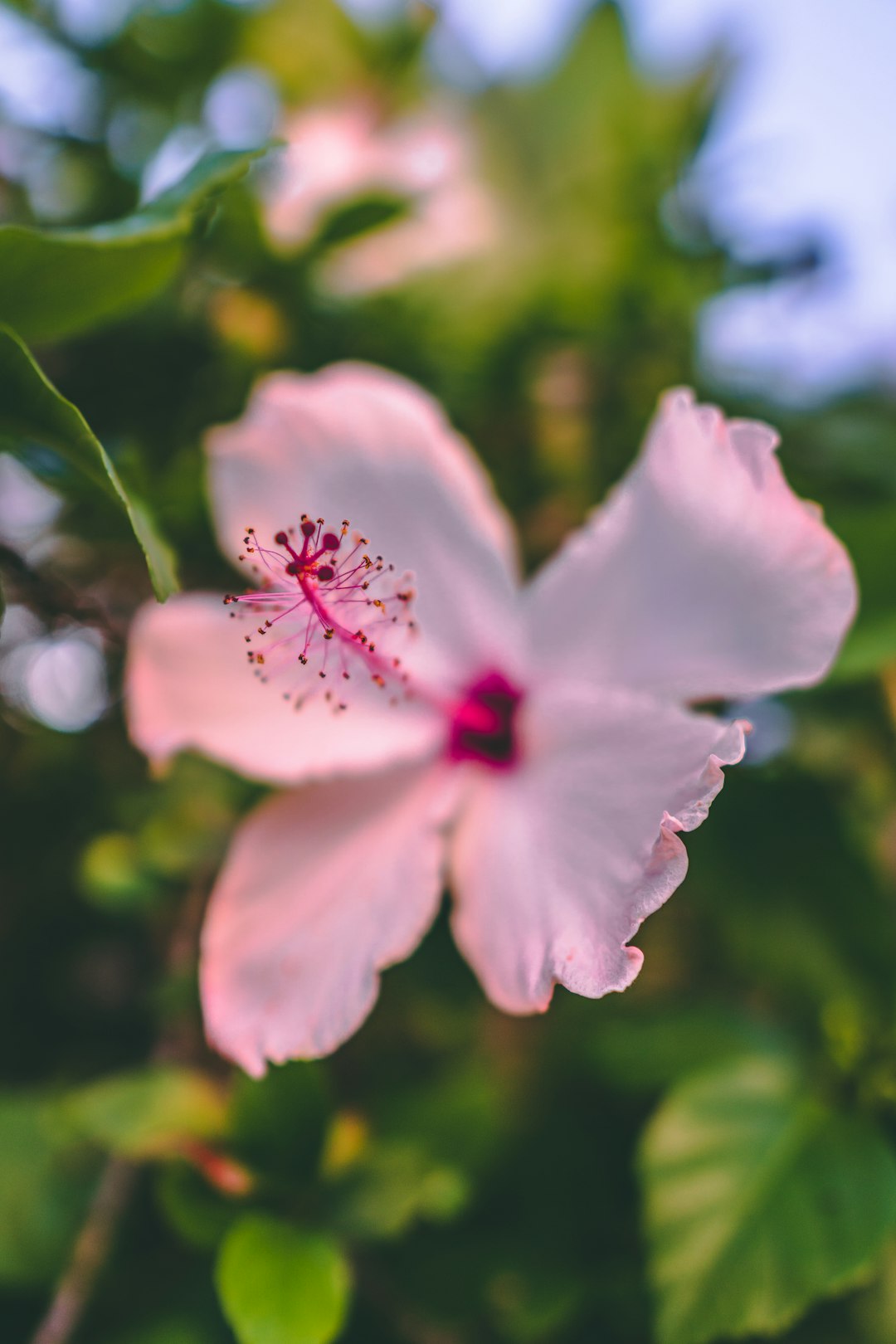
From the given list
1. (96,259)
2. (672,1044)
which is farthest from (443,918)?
(96,259)

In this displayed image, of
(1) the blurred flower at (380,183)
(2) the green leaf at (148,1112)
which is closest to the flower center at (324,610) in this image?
(2) the green leaf at (148,1112)

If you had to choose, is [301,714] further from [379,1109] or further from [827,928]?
[827,928]

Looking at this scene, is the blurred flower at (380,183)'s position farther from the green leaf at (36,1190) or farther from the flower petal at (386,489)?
the green leaf at (36,1190)

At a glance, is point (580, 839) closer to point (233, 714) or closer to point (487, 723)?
point (487, 723)

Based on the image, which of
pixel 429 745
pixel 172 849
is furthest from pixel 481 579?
pixel 172 849

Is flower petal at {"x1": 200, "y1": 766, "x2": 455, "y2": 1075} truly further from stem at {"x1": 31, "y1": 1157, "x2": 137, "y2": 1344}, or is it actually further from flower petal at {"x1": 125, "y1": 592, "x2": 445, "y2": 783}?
stem at {"x1": 31, "y1": 1157, "x2": 137, "y2": 1344}

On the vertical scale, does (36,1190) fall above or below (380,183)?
below

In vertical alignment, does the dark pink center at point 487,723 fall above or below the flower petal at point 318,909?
above
